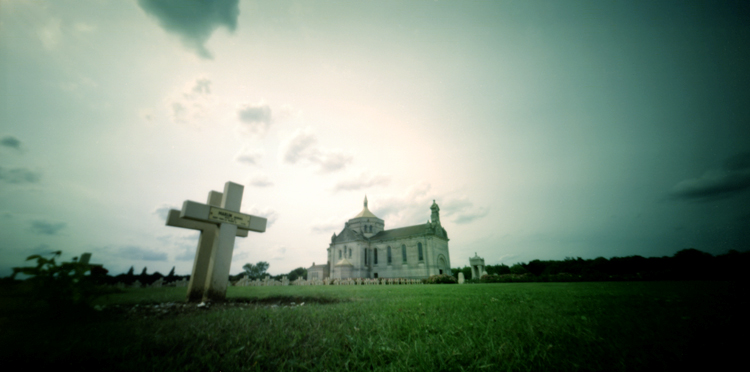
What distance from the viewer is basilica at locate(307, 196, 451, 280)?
37.9 m

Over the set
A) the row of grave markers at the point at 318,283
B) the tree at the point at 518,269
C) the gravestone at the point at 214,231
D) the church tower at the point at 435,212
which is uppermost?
the church tower at the point at 435,212

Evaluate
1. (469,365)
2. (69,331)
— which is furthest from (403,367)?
(69,331)

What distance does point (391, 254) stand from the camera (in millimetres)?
41625

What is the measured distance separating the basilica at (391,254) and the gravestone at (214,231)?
31906 millimetres

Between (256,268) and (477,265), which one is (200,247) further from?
(256,268)

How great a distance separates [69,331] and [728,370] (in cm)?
485

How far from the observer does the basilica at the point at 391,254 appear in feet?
124

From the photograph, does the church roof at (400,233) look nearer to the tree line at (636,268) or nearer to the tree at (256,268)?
the tree line at (636,268)

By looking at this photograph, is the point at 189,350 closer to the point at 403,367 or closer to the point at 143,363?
the point at 143,363

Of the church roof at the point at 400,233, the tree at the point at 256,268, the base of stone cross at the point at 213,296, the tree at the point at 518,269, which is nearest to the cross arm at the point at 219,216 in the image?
the base of stone cross at the point at 213,296

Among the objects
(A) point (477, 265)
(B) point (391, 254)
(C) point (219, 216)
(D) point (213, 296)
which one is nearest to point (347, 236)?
(B) point (391, 254)

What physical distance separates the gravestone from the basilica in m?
31.9

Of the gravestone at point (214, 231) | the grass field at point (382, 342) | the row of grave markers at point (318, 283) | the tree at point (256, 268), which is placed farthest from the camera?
the tree at point (256, 268)

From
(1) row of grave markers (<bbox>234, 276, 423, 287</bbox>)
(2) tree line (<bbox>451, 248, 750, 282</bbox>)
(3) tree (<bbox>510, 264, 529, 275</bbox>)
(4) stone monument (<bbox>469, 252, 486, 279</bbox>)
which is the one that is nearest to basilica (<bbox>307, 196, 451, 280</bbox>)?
(1) row of grave markers (<bbox>234, 276, 423, 287</bbox>)
